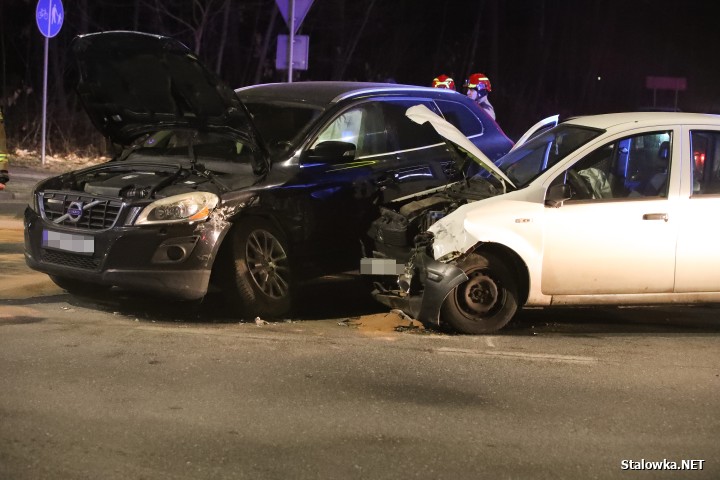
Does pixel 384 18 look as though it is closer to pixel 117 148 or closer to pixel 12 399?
pixel 117 148

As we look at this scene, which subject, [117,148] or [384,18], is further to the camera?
[384,18]

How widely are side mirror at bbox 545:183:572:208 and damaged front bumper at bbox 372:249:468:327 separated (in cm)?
84

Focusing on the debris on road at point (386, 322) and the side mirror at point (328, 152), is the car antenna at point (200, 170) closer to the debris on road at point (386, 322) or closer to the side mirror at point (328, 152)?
the side mirror at point (328, 152)

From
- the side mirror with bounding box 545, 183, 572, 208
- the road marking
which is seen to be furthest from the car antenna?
the side mirror with bounding box 545, 183, 572, 208

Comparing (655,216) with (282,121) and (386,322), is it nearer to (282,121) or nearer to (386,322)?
(386,322)

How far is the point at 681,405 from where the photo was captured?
5.26 meters

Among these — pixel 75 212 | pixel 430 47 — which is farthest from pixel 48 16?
pixel 430 47

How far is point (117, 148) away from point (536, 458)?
5.13m

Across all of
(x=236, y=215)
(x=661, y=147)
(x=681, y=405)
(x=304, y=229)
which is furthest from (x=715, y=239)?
(x=236, y=215)

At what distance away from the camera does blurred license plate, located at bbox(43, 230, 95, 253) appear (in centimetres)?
683

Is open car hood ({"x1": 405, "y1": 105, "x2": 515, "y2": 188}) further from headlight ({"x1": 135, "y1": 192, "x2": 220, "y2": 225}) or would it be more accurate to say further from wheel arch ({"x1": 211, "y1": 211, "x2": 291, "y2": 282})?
Answer: headlight ({"x1": 135, "y1": 192, "x2": 220, "y2": 225})

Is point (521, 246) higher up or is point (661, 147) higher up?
point (661, 147)

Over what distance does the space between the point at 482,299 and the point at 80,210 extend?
312 cm

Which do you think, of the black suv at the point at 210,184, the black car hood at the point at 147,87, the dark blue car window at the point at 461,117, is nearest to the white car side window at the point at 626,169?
the black suv at the point at 210,184
